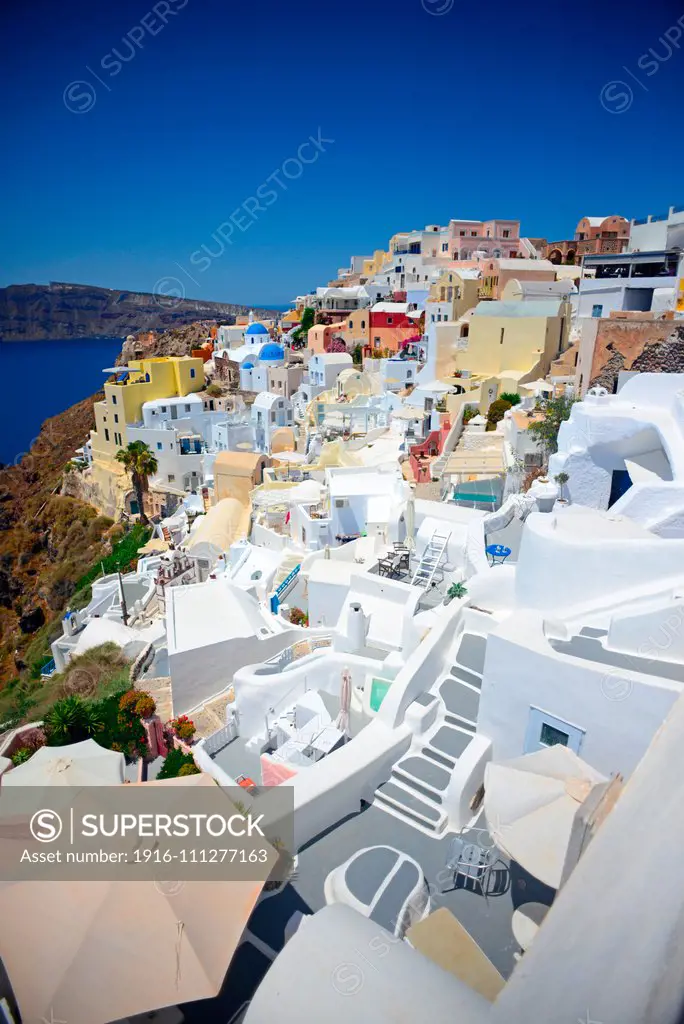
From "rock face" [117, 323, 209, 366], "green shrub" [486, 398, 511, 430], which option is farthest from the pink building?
"green shrub" [486, 398, 511, 430]

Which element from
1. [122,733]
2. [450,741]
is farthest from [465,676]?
[122,733]

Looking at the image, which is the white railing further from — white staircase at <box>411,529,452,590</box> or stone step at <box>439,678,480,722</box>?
stone step at <box>439,678,480,722</box>

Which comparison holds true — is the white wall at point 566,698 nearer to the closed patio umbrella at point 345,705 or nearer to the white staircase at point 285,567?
the closed patio umbrella at point 345,705

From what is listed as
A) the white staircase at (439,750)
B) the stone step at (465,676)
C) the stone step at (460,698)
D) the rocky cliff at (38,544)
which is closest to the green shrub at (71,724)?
the white staircase at (439,750)

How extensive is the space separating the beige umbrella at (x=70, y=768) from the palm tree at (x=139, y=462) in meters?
30.3

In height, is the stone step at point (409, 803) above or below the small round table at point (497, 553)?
below

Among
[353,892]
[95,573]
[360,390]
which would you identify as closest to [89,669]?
[353,892]

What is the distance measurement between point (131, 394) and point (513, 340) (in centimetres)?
2827

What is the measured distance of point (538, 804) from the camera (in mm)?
7156

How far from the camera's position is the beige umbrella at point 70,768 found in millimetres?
9875

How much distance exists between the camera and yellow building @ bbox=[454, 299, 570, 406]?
1358 inches

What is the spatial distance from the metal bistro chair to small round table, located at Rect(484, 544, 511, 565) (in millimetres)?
7256

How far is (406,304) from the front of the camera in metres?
56.0

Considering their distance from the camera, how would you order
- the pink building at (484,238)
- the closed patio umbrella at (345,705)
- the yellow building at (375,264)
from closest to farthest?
1. the closed patio umbrella at (345,705)
2. the pink building at (484,238)
3. the yellow building at (375,264)
